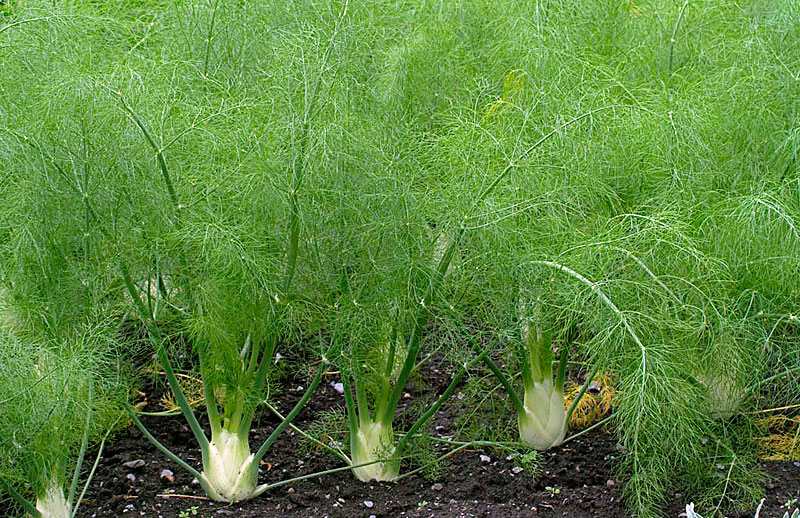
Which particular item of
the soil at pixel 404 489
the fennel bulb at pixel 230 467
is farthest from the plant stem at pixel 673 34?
the fennel bulb at pixel 230 467

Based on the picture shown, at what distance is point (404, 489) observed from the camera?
3744mm

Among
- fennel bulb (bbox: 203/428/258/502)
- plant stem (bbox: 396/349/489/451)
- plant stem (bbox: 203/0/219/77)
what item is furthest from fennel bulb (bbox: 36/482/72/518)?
plant stem (bbox: 203/0/219/77)

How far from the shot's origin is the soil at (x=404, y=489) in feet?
11.8

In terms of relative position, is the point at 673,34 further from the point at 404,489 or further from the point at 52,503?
the point at 52,503

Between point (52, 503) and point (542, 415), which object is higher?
point (52, 503)

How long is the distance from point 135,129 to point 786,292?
2240 mm

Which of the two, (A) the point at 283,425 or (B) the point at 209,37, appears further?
(B) the point at 209,37

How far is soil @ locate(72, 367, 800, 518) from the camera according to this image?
359 cm

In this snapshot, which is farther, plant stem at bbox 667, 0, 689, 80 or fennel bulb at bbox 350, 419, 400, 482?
plant stem at bbox 667, 0, 689, 80

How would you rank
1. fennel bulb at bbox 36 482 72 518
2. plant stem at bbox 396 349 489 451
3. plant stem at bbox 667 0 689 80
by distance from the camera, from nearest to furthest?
fennel bulb at bbox 36 482 72 518, plant stem at bbox 396 349 489 451, plant stem at bbox 667 0 689 80

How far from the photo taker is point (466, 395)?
14.6 feet

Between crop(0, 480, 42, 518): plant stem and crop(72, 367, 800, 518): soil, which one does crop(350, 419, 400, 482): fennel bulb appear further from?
crop(0, 480, 42, 518): plant stem

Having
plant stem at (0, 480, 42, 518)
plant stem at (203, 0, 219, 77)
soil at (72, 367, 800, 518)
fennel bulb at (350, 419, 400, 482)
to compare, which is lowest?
soil at (72, 367, 800, 518)

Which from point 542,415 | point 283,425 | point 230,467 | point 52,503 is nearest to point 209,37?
point 283,425
